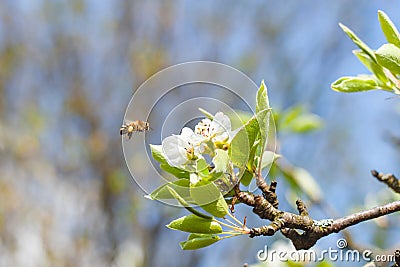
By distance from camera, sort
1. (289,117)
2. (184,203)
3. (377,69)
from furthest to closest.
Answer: (289,117) < (377,69) < (184,203)

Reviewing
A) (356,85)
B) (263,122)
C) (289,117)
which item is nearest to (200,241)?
(263,122)

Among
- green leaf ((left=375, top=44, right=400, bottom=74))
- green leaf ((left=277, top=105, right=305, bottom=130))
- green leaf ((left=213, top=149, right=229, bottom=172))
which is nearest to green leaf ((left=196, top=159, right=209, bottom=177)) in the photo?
green leaf ((left=213, top=149, right=229, bottom=172))

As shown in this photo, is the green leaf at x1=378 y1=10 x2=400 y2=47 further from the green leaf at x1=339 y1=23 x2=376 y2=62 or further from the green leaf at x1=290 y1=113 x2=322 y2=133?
the green leaf at x1=290 y1=113 x2=322 y2=133

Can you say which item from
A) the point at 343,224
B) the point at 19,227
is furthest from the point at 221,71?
the point at 19,227

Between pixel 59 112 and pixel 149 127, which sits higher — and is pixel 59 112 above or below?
above

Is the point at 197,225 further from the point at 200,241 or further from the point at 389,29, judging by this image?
the point at 389,29

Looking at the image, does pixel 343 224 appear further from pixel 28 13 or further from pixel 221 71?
pixel 28 13
